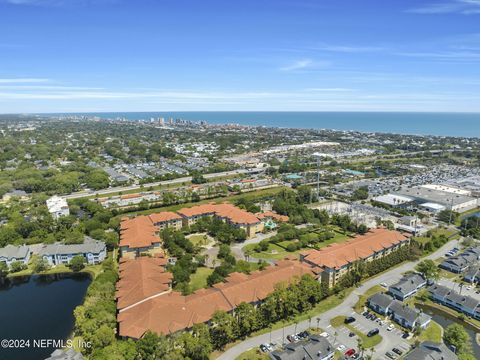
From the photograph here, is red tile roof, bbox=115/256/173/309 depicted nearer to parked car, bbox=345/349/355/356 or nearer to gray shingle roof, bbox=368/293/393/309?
parked car, bbox=345/349/355/356

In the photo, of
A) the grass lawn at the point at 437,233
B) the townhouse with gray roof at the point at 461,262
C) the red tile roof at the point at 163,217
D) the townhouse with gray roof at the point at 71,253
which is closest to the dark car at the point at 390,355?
the townhouse with gray roof at the point at 461,262

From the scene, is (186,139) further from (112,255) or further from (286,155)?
(112,255)

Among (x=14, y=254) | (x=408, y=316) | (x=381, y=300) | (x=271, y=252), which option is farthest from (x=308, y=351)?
(x=14, y=254)

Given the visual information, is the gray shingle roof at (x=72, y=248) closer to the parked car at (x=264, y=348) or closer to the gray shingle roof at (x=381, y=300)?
the parked car at (x=264, y=348)

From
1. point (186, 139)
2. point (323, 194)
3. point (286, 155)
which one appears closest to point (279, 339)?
point (323, 194)

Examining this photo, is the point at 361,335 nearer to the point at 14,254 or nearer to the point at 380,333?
the point at 380,333

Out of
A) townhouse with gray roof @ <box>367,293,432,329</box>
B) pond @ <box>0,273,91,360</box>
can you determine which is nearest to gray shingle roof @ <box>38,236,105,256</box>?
pond @ <box>0,273,91,360</box>
